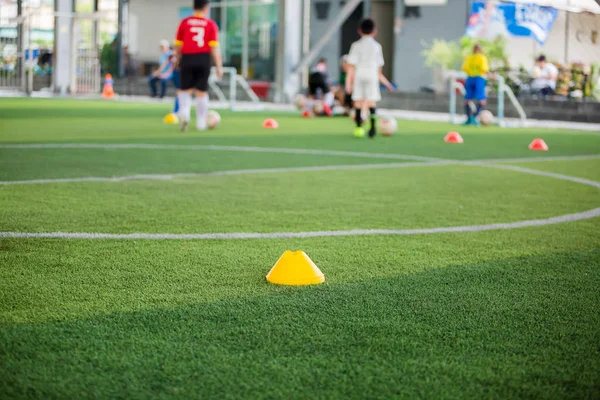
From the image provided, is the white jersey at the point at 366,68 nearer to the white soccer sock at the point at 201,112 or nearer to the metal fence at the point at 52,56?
the white soccer sock at the point at 201,112

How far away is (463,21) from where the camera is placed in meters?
27.9

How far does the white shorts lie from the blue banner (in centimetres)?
1284

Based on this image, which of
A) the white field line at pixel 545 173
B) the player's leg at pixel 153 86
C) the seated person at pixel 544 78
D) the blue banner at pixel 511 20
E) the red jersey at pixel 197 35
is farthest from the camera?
the player's leg at pixel 153 86

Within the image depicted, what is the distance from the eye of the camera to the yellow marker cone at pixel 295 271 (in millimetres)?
3699

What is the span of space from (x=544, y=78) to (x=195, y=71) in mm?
12481

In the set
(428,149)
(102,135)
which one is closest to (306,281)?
(428,149)

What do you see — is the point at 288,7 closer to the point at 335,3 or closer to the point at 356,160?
the point at 335,3

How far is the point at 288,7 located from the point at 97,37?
32.6 feet

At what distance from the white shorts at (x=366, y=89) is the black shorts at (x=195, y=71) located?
8.17ft

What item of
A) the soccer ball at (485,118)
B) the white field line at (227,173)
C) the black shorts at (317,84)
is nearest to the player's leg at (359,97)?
the white field line at (227,173)

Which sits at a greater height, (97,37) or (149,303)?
(97,37)

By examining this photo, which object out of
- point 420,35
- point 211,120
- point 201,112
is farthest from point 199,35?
A: point 420,35

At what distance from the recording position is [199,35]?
44.2 ft

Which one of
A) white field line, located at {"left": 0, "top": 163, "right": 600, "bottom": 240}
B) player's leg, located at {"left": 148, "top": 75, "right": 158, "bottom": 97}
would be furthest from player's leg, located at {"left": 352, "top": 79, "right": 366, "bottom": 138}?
player's leg, located at {"left": 148, "top": 75, "right": 158, "bottom": 97}
